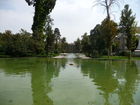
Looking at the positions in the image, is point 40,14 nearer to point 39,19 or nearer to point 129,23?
point 39,19

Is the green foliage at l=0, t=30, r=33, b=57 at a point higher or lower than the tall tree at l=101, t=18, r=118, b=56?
lower

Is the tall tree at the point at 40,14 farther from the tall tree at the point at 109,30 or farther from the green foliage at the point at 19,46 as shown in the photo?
the tall tree at the point at 109,30

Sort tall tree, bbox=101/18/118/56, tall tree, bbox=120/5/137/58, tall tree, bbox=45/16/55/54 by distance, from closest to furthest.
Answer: tall tree, bbox=101/18/118/56
tall tree, bbox=120/5/137/58
tall tree, bbox=45/16/55/54

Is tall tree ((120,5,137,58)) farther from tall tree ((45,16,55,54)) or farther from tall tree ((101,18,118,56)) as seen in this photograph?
tall tree ((45,16,55,54))

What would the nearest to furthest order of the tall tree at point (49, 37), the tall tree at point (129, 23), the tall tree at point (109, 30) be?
the tall tree at point (109, 30) < the tall tree at point (129, 23) < the tall tree at point (49, 37)

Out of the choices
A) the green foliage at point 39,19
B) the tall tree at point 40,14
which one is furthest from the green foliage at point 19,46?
the tall tree at point 40,14

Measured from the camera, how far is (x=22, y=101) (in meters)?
7.04

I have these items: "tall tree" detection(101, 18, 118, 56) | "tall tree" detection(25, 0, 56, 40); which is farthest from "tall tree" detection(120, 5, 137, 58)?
"tall tree" detection(25, 0, 56, 40)

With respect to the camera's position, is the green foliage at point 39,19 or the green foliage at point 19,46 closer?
the green foliage at point 19,46

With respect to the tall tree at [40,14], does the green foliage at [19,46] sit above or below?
below

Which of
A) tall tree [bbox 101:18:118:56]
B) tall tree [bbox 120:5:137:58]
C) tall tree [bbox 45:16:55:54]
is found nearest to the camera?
tall tree [bbox 101:18:118:56]

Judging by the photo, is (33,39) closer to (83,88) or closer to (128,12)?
(128,12)

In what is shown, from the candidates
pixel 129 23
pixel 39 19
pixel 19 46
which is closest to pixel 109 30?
pixel 129 23

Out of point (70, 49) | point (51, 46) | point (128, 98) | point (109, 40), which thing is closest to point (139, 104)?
point (128, 98)
